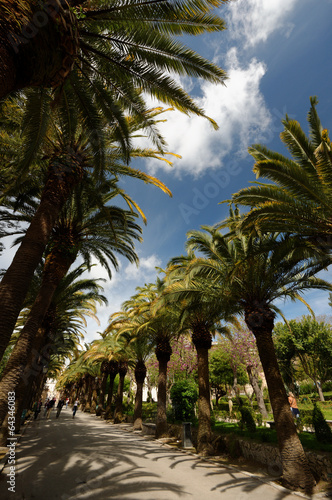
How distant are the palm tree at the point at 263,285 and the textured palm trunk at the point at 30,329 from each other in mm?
4902

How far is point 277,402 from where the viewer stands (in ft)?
24.7

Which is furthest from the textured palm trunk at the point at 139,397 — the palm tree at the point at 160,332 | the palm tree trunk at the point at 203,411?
the palm tree trunk at the point at 203,411

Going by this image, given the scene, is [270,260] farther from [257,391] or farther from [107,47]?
[257,391]

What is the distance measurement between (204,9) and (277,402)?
9.72 meters

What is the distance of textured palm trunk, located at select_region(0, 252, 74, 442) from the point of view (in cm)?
617

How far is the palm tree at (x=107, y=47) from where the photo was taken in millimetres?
3074

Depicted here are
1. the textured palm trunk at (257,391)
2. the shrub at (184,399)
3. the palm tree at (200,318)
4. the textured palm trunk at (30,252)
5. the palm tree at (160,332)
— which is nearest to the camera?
the textured palm trunk at (30,252)

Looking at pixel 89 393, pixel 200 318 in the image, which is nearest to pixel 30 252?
pixel 200 318

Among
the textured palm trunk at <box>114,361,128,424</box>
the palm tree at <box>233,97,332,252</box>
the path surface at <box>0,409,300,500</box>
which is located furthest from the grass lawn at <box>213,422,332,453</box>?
the textured palm trunk at <box>114,361,128,424</box>

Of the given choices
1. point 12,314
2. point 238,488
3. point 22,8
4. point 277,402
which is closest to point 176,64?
point 22,8

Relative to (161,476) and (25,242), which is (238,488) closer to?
(161,476)

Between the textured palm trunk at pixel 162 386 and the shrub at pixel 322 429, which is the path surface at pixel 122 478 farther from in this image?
the textured palm trunk at pixel 162 386

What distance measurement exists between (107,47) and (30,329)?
7.60m

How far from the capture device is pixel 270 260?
8586 mm
